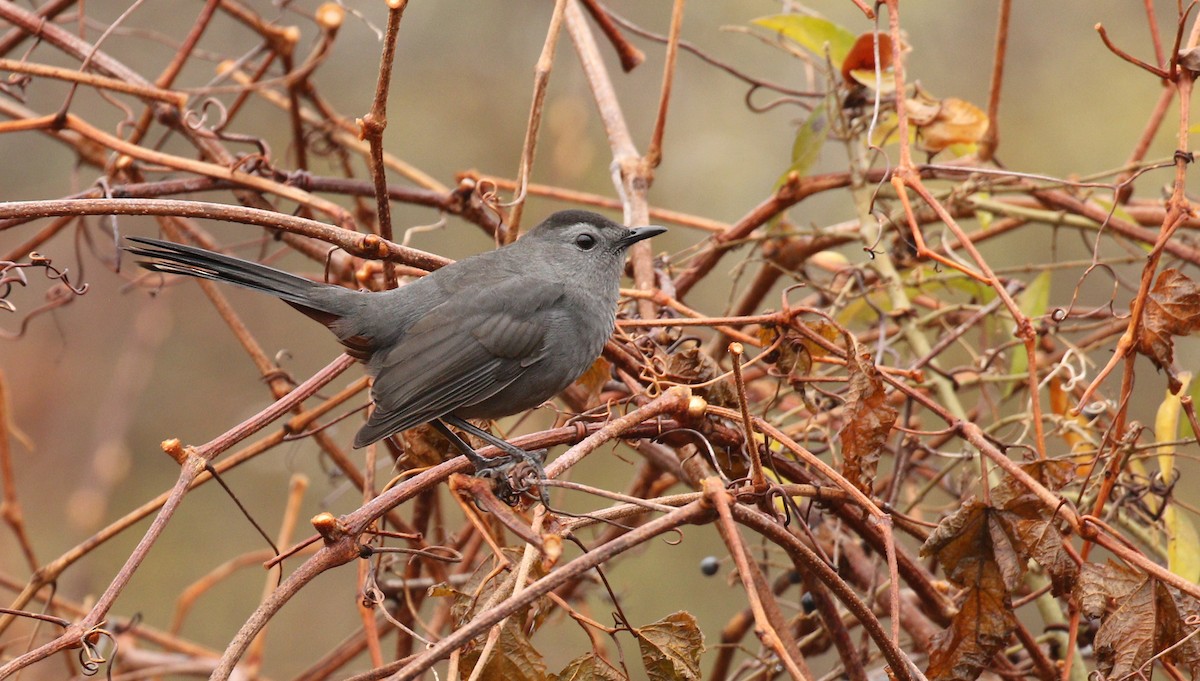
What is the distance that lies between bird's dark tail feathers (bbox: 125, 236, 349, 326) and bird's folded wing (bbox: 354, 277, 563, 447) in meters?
0.27

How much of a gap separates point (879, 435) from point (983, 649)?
476 mm

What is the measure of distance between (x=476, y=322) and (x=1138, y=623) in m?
2.02

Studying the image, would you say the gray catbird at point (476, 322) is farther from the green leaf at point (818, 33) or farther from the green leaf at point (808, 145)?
the green leaf at point (818, 33)

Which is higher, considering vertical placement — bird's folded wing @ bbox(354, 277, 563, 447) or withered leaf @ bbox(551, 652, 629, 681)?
bird's folded wing @ bbox(354, 277, 563, 447)

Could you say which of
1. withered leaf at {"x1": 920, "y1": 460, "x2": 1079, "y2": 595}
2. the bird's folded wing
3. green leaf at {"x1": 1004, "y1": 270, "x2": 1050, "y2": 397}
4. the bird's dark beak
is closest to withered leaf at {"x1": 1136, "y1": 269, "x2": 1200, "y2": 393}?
withered leaf at {"x1": 920, "y1": 460, "x2": 1079, "y2": 595}

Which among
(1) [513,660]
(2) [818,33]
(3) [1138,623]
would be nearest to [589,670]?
(1) [513,660]

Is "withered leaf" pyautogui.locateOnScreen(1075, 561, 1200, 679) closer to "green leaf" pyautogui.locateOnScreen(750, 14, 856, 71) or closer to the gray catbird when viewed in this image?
the gray catbird

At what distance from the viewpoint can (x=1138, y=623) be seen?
6.60 feet

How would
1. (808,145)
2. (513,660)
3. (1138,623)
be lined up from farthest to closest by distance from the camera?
(808,145), (1138,623), (513,660)

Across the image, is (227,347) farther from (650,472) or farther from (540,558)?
(540,558)

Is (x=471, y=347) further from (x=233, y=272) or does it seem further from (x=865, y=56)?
(x=865, y=56)

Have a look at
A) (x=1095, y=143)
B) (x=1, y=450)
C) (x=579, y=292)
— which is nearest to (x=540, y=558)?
(x=579, y=292)

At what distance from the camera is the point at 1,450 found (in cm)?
311

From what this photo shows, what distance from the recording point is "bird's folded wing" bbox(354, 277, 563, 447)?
10.1ft
